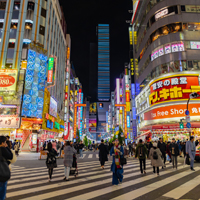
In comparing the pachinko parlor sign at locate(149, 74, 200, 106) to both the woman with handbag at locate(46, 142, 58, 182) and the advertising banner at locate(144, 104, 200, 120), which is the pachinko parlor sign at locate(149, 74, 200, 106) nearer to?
the advertising banner at locate(144, 104, 200, 120)

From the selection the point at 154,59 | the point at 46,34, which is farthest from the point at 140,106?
the point at 46,34

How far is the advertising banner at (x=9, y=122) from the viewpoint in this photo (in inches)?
1147

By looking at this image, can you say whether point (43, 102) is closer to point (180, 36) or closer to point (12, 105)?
point (12, 105)

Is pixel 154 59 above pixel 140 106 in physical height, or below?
above

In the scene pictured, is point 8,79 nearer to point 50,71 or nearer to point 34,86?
point 34,86

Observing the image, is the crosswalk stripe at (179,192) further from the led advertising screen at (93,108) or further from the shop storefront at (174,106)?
the led advertising screen at (93,108)

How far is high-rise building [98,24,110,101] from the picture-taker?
176375 millimetres

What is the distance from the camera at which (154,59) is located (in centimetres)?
3062

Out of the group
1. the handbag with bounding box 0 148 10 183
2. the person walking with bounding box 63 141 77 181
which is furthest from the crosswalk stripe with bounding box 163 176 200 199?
the handbag with bounding box 0 148 10 183

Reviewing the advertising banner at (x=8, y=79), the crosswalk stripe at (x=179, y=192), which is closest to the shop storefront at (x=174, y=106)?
the crosswalk stripe at (x=179, y=192)

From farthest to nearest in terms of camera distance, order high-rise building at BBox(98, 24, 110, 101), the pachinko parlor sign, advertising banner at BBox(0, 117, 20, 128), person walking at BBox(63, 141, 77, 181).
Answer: high-rise building at BBox(98, 24, 110, 101) → advertising banner at BBox(0, 117, 20, 128) → the pachinko parlor sign → person walking at BBox(63, 141, 77, 181)

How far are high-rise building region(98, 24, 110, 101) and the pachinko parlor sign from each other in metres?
149

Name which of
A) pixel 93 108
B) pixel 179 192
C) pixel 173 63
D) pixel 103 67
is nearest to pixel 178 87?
pixel 173 63

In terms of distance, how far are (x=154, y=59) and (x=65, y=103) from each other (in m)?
34.0
